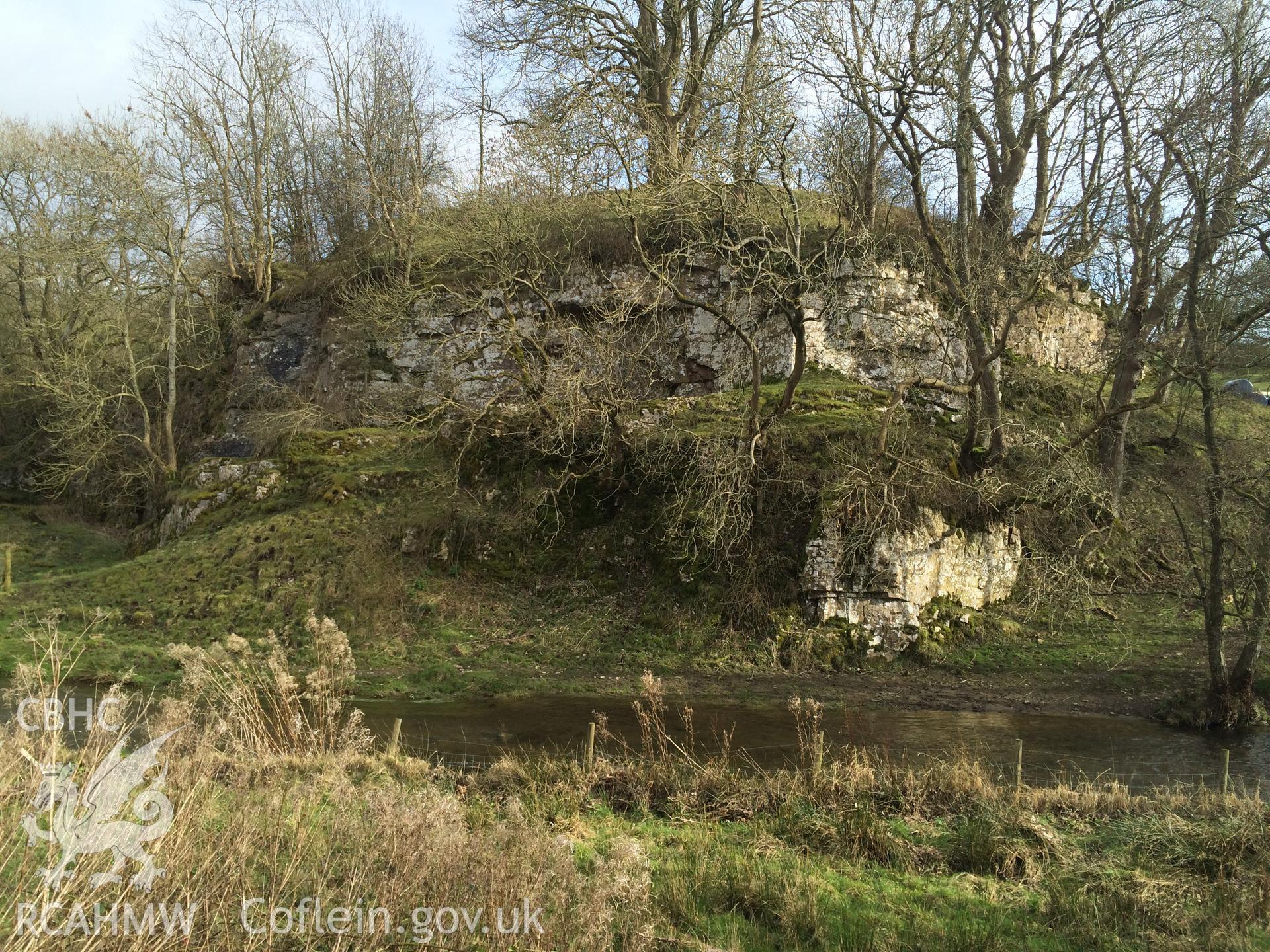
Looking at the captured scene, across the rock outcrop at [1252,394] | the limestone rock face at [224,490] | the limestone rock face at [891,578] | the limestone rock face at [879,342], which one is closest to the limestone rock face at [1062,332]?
the rock outcrop at [1252,394]

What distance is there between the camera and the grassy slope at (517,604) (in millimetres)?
14758

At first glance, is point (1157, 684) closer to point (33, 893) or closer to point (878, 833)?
point (878, 833)

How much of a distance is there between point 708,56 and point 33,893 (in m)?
22.6

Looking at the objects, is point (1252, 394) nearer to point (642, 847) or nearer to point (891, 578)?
point (891, 578)

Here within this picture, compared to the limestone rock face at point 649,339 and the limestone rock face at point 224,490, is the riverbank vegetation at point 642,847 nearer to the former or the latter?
the limestone rock face at point 649,339

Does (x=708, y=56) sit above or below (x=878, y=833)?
above

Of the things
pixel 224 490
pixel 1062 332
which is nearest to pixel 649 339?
pixel 224 490

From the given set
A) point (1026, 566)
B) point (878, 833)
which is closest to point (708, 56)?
point (1026, 566)

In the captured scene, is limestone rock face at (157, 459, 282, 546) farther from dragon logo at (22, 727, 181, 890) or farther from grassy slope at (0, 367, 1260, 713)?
dragon logo at (22, 727, 181, 890)

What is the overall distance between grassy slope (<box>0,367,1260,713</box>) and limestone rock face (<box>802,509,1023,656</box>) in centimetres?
54

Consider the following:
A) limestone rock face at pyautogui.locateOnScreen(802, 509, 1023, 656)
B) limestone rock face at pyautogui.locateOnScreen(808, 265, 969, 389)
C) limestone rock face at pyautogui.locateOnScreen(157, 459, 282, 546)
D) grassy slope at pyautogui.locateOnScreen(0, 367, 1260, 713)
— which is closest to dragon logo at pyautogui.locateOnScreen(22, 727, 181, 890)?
grassy slope at pyautogui.locateOnScreen(0, 367, 1260, 713)

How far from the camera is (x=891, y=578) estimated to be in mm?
15773

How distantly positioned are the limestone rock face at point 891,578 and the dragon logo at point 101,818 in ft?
42.2

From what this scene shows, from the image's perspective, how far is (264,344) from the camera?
29.5 m
